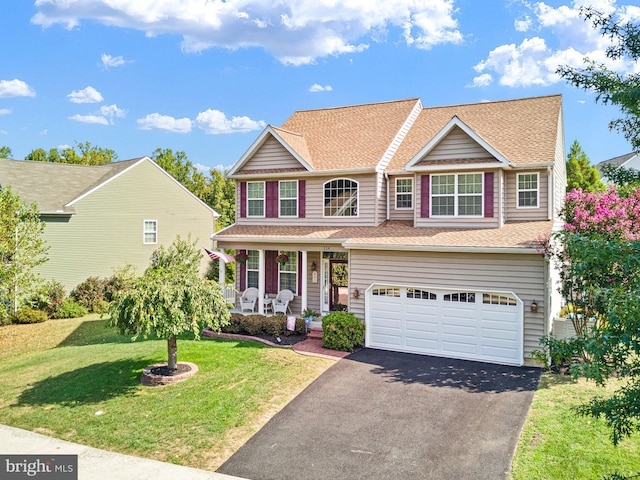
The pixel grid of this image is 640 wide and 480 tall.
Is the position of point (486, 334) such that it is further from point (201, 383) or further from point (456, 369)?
point (201, 383)

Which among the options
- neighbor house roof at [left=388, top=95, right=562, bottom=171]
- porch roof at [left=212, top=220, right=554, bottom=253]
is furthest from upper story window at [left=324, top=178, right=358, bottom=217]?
neighbor house roof at [left=388, top=95, right=562, bottom=171]

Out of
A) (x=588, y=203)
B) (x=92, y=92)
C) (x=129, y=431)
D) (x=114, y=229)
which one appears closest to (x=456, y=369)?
(x=588, y=203)

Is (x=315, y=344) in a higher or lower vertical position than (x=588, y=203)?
lower

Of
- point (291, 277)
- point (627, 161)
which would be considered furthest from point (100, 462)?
point (627, 161)

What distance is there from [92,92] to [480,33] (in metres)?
46.9

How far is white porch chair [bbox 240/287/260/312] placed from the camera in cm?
1852

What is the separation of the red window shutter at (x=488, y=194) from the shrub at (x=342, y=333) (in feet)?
18.7

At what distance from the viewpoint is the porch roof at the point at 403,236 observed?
13.4 meters

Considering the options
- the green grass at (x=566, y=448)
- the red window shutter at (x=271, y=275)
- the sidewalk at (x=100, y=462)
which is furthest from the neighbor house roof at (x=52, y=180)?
the green grass at (x=566, y=448)

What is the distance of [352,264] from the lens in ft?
50.8

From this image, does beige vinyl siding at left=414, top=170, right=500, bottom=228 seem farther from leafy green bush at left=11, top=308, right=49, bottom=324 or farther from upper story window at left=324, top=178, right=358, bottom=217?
leafy green bush at left=11, top=308, right=49, bottom=324

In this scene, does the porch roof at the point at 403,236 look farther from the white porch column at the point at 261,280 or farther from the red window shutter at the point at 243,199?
the red window shutter at the point at 243,199

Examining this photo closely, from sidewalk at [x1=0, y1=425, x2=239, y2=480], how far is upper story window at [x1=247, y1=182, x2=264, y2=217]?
11865 millimetres
